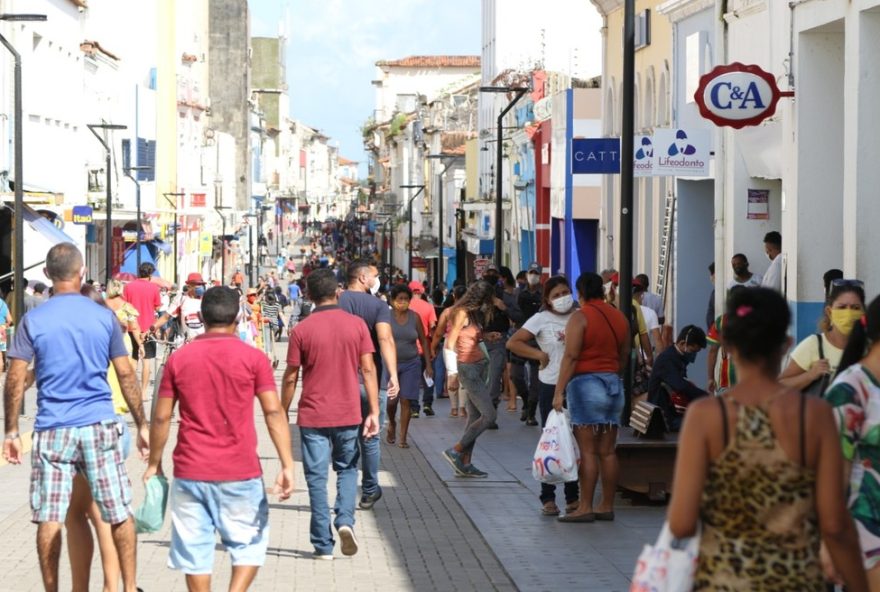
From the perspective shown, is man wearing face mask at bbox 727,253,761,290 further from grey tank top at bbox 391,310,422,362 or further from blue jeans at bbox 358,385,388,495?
blue jeans at bbox 358,385,388,495

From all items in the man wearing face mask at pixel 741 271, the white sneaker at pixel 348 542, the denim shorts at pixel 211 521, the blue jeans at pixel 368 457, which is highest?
the man wearing face mask at pixel 741 271

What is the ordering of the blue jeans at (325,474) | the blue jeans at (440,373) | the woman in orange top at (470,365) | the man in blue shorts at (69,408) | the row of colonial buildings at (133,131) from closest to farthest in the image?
the man in blue shorts at (69,408) < the blue jeans at (325,474) < the woman in orange top at (470,365) < the blue jeans at (440,373) < the row of colonial buildings at (133,131)

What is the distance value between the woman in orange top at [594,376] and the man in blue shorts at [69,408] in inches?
160

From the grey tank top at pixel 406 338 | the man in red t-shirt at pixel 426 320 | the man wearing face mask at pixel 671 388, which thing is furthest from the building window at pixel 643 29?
the man wearing face mask at pixel 671 388

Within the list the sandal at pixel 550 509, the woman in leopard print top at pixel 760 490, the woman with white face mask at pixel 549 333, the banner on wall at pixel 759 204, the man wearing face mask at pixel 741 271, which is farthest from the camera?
the banner on wall at pixel 759 204

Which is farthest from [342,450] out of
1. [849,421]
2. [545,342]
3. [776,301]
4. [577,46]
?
[577,46]

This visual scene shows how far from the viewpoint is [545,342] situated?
1380 centimetres

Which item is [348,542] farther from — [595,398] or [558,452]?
[595,398]

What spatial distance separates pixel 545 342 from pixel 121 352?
5.67 metres

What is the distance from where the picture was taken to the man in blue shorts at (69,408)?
8.34m

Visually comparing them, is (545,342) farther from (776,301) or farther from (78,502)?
(776,301)

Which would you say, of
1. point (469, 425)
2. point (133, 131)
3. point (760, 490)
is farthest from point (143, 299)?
point (133, 131)

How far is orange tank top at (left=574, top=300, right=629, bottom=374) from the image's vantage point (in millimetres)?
11977

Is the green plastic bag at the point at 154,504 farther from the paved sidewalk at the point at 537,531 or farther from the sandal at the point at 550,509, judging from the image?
the sandal at the point at 550,509
